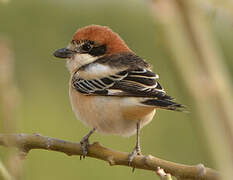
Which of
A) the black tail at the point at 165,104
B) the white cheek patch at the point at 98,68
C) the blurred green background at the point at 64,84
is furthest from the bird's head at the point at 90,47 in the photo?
the black tail at the point at 165,104

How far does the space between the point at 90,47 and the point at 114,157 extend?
1548 mm

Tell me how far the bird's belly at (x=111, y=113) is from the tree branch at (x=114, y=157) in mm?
421

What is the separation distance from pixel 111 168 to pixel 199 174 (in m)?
4.14

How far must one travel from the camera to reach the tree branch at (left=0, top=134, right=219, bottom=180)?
2072 mm

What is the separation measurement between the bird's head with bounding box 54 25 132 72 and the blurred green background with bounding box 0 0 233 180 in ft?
2.53

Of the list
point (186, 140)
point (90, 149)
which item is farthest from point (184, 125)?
point (90, 149)

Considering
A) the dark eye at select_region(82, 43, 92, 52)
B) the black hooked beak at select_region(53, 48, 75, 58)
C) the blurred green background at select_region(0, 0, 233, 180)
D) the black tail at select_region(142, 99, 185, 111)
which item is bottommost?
the blurred green background at select_region(0, 0, 233, 180)

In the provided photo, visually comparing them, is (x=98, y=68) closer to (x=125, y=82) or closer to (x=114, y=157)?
(x=125, y=82)

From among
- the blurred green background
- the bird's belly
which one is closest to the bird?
the bird's belly

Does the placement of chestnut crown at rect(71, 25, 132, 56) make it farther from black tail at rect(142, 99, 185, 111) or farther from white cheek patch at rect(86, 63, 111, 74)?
black tail at rect(142, 99, 185, 111)

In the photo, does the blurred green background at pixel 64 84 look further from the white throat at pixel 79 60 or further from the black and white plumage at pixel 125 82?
the black and white plumage at pixel 125 82

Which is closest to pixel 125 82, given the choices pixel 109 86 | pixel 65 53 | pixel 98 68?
pixel 109 86

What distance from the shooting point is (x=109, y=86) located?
11.1 ft

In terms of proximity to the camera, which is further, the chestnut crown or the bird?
the chestnut crown
